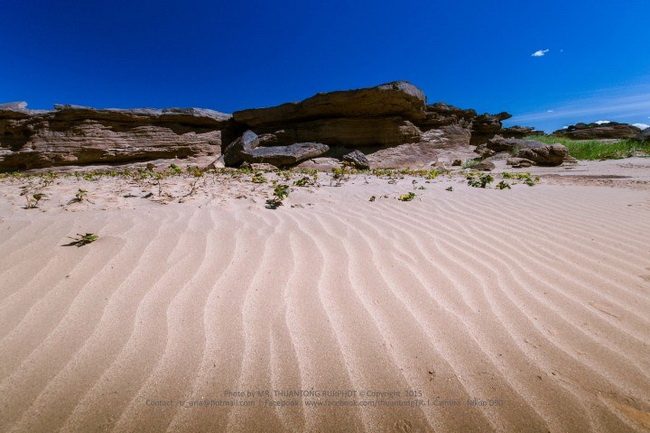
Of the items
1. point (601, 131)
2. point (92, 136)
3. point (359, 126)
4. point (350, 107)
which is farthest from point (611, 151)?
point (92, 136)

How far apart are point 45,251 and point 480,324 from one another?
3071 millimetres

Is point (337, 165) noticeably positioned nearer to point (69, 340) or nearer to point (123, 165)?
point (123, 165)

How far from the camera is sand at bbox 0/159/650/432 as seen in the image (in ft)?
3.52

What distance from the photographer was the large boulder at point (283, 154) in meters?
10.4

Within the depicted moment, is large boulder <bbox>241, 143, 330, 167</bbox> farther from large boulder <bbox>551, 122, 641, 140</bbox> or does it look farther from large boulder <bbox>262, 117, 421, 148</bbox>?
large boulder <bbox>551, 122, 641, 140</bbox>

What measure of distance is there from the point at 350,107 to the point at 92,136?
10080 millimetres

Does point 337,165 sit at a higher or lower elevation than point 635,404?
higher

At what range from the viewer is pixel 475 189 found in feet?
17.3

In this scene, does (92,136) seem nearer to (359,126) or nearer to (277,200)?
(359,126)

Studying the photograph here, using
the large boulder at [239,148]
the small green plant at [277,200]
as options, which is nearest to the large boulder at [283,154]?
the large boulder at [239,148]

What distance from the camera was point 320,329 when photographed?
1.46m

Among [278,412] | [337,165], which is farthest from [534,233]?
[337,165]

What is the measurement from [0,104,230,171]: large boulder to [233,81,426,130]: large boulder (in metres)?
2.30

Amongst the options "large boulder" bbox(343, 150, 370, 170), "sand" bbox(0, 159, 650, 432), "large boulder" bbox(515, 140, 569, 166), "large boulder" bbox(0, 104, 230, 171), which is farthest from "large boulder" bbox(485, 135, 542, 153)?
"large boulder" bbox(0, 104, 230, 171)
